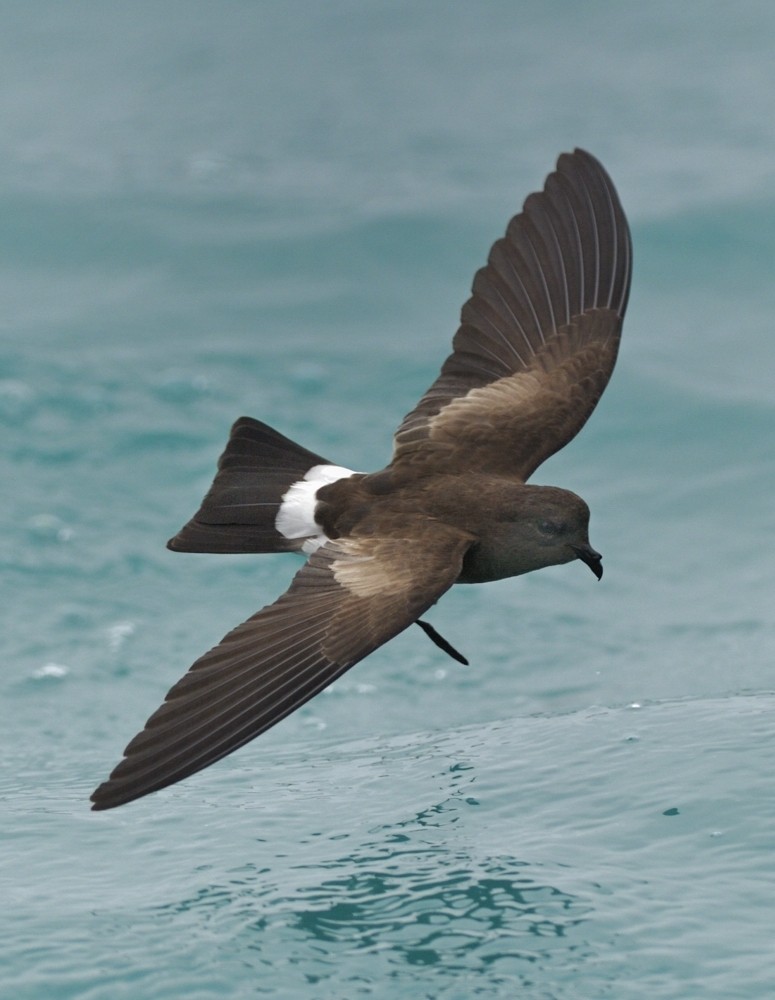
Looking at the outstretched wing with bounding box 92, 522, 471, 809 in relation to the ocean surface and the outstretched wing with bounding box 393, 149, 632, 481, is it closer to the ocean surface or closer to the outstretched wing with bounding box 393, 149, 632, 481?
the ocean surface

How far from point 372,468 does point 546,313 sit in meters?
2.13

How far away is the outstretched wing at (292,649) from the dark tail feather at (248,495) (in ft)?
1.19

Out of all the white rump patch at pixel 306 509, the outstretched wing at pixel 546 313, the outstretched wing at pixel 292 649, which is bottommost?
the outstretched wing at pixel 292 649

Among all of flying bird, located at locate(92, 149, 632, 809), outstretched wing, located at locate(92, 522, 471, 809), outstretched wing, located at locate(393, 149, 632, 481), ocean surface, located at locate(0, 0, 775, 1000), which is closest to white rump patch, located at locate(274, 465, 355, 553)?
flying bird, located at locate(92, 149, 632, 809)

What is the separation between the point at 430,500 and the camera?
453cm

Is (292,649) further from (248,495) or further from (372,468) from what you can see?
(372,468)

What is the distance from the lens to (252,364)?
7.74 m

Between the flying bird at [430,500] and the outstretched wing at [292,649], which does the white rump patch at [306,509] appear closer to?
the flying bird at [430,500]

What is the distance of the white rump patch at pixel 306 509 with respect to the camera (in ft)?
14.9

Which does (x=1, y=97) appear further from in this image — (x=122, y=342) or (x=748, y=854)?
(x=748, y=854)

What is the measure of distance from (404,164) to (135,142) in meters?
1.48

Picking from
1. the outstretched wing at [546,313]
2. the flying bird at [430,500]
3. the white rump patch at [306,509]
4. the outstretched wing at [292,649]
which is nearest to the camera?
the outstretched wing at [292,649]

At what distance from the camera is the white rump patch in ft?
14.9

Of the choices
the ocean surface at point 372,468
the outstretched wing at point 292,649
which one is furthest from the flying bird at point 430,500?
the ocean surface at point 372,468
